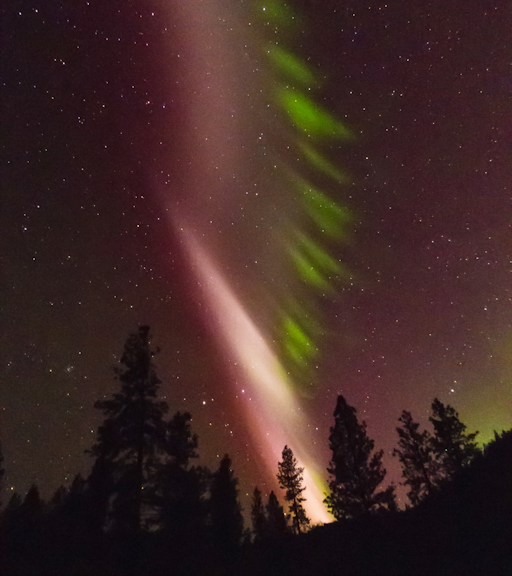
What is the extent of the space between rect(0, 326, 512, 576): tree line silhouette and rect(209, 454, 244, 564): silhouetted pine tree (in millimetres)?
86

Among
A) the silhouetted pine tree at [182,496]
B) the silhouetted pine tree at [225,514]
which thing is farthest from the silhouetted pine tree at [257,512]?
the silhouetted pine tree at [182,496]

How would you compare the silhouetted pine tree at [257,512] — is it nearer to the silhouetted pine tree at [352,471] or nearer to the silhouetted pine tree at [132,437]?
the silhouetted pine tree at [352,471]

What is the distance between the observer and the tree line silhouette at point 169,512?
1444 cm

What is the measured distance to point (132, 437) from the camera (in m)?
17.5

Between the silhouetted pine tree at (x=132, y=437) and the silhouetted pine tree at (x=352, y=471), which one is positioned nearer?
the silhouetted pine tree at (x=132, y=437)

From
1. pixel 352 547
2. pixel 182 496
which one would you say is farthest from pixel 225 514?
pixel 352 547

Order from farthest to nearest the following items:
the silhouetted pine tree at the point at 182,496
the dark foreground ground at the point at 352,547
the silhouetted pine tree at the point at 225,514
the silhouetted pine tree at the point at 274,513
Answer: the silhouetted pine tree at the point at 274,513
the silhouetted pine tree at the point at 225,514
the silhouetted pine tree at the point at 182,496
the dark foreground ground at the point at 352,547

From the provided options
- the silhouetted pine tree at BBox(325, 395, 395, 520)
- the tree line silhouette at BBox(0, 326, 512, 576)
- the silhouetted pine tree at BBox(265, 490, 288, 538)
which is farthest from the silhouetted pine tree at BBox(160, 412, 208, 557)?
the silhouetted pine tree at BBox(265, 490, 288, 538)

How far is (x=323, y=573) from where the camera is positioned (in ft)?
56.0

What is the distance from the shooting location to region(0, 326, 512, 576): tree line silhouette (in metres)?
14.4

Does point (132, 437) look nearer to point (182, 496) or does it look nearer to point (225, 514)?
point (182, 496)

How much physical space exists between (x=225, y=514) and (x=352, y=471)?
984 cm

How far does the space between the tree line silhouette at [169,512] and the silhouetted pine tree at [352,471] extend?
73 millimetres

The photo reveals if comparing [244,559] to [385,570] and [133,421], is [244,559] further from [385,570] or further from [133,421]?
[133,421]
